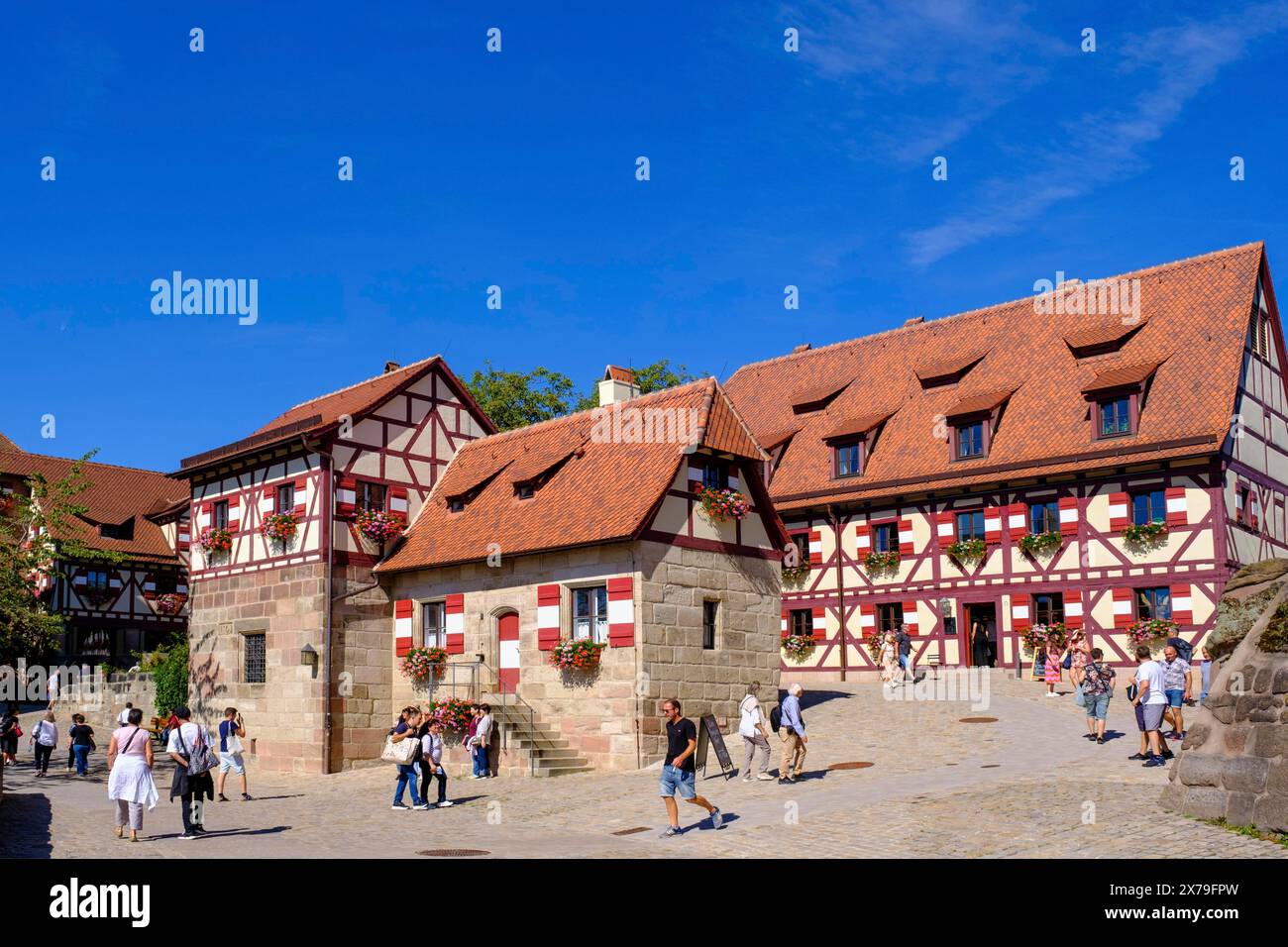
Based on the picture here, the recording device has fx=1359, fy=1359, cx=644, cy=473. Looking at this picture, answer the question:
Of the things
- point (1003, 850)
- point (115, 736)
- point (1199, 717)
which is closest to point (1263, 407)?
point (1199, 717)

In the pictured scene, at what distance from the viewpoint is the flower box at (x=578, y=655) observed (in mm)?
24250

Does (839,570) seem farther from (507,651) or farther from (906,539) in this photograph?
(507,651)

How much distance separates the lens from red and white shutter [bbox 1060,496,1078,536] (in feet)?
104

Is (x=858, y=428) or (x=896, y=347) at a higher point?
(x=896, y=347)

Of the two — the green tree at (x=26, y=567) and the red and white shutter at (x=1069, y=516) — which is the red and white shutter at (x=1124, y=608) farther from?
the green tree at (x=26, y=567)

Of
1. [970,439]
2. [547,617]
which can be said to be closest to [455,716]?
[547,617]

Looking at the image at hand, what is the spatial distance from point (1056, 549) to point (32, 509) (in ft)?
74.5

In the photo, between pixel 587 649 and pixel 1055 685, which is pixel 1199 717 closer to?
pixel 587 649

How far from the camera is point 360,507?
97.2 ft

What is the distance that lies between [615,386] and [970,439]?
9508 millimetres

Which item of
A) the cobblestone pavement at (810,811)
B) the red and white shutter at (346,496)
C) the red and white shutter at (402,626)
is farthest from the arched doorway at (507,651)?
the red and white shutter at (346,496)

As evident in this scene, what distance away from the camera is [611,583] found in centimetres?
2428

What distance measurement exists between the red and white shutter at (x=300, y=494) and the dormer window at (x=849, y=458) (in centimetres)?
1428
